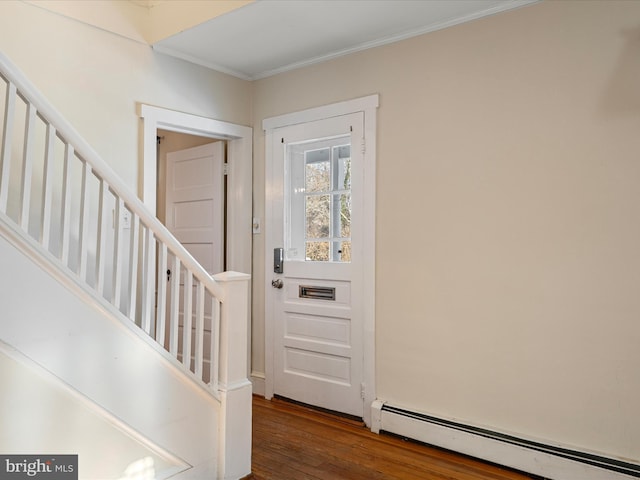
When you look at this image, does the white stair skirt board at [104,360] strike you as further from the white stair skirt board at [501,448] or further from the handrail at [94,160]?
the white stair skirt board at [501,448]

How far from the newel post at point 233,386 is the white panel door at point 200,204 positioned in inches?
55.8

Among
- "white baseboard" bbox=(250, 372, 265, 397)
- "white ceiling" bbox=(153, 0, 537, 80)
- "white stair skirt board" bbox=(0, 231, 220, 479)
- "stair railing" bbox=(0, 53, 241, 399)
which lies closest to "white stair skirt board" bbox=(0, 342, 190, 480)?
"white stair skirt board" bbox=(0, 231, 220, 479)

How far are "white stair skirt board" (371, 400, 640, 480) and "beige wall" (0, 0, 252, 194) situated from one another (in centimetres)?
228

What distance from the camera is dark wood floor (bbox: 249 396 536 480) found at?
2.30 metres

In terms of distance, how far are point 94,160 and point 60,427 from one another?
1064 millimetres

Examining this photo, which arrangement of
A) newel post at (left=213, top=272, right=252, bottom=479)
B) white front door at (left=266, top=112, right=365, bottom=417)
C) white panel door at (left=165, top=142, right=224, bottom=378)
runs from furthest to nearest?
white panel door at (left=165, top=142, right=224, bottom=378), white front door at (left=266, top=112, right=365, bottom=417), newel post at (left=213, top=272, right=252, bottom=479)

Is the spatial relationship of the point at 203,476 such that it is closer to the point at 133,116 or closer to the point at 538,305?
the point at 538,305

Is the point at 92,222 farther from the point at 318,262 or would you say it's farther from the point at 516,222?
the point at 516,222

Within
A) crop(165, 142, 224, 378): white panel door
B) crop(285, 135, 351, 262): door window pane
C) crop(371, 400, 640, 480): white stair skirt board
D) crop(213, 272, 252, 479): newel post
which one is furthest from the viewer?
crop(165, 142, 224, 378): white panel door

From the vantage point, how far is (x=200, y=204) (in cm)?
379

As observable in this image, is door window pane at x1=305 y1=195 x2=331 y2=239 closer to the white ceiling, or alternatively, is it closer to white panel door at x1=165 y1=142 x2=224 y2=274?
white panel door at x1=165 y1=142 x2=224 y2=274

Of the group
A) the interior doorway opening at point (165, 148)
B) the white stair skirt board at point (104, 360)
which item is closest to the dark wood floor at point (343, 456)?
the white stair skirt board at point (104, 360)

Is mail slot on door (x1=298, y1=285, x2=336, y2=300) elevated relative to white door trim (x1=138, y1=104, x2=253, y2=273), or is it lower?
lower

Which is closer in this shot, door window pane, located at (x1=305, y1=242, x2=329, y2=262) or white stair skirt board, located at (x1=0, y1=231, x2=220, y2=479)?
white stair skirt board, located at (x1=0, y1=231, x2=220, y2=479)
